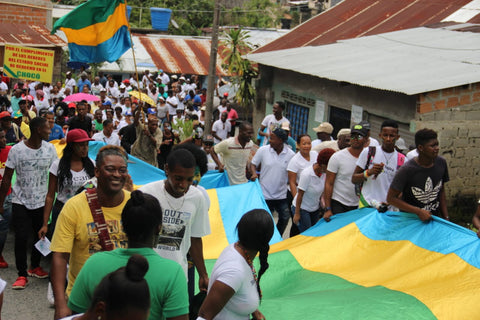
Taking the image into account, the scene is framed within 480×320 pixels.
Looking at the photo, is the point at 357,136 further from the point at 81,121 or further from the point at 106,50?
the point at 106,50

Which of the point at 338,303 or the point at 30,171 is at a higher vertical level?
the point at 30,171

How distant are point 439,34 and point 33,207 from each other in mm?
10708

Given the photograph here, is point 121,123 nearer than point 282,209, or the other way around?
point 282,209

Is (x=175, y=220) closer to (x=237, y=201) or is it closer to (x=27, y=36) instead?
(x=237, y=201)

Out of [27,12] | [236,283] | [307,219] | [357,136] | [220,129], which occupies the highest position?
[27,12]

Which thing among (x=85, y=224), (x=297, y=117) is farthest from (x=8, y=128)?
(x=297, y=117)

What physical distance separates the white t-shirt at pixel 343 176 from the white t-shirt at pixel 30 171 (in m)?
3.03

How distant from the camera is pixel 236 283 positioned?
3.68 m

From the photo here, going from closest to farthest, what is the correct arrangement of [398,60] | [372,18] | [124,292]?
1. [124,292]
2. [398,60]
3. [372,18]

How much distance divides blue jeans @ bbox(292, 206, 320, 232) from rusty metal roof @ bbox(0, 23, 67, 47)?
1832 centimetres

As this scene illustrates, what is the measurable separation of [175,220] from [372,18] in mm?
14738

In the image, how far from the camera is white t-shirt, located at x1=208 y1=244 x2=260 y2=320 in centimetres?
368

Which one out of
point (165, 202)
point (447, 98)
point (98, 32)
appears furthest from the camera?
point (98, 32)

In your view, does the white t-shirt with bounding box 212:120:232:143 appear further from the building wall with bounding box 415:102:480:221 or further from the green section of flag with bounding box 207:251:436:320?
the green section of flag with bounding box 207:251:436:320
